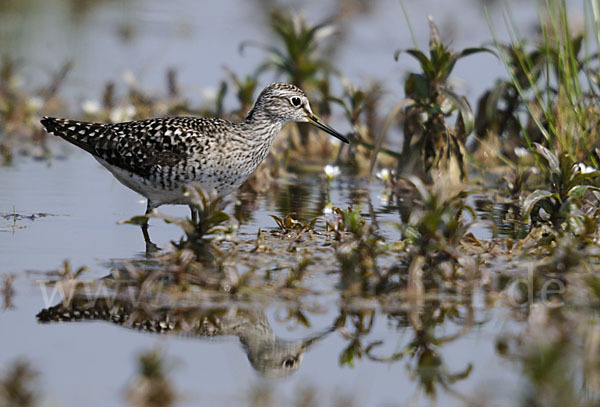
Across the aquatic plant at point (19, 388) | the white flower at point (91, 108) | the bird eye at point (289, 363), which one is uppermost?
the white flower at point (91, 108)

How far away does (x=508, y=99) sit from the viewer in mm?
11617

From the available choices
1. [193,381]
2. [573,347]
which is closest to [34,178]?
[193,381]

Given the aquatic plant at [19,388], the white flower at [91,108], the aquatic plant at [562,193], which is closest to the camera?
the aquatic plant at [19,388]

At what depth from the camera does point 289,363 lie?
5418 millimetres

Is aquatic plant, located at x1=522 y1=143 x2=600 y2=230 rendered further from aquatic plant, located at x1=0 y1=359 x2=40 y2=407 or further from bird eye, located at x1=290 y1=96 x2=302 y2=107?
aquatic plant, located at x1=0 y1=359 x2=40 y2=407

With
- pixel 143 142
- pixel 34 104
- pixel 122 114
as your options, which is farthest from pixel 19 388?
pixel 34 104

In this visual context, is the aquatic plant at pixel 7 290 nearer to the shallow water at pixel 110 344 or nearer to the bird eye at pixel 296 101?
the shallow water at pixel 110 344

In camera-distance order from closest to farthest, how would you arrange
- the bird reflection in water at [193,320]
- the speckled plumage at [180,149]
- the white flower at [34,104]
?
the bird reflection in water at [193,320], the speckled plumage at [180,149], the white flower at [34,104]

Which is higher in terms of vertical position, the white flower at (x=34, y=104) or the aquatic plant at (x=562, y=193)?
the white flower at (x=34, y=104)

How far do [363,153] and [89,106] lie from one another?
3659 millimetres

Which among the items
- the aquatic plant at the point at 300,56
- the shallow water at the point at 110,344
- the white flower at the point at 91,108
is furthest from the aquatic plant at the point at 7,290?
the white flower at the point at 91,108

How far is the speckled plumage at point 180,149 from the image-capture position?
8.34 m

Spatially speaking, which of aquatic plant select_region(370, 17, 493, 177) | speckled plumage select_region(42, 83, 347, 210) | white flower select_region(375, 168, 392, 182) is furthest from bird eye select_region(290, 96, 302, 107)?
white flower select_region(375, 168, 392, 182)

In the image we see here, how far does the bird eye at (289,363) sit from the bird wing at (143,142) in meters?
3.25
